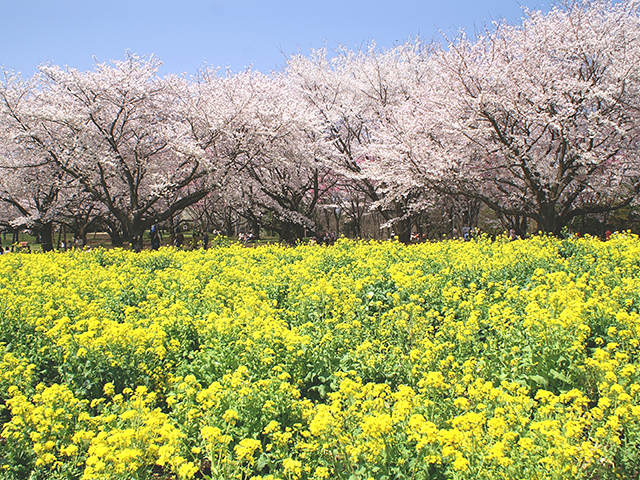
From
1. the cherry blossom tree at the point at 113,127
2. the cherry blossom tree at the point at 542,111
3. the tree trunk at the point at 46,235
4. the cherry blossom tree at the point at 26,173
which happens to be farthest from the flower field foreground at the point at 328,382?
the tree trunk at the point at 46,235

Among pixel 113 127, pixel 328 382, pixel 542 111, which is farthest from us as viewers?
pixel 113 127

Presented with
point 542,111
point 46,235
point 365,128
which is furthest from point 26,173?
point 542,111

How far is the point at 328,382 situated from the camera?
15.9ft

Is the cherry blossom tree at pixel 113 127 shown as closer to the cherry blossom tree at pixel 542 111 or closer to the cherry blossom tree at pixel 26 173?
the cherry blossom tree at pixel 26 173

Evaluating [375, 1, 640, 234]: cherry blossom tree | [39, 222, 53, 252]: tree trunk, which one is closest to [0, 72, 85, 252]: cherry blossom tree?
[39, 222, 53, 252]: tree trunk

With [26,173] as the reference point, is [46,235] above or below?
below

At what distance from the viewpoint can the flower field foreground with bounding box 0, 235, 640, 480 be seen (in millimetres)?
3070

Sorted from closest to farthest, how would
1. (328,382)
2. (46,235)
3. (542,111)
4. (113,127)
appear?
(328,382) → (542,111) → (113,127) → (46,235)

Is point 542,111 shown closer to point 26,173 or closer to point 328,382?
point 328,382

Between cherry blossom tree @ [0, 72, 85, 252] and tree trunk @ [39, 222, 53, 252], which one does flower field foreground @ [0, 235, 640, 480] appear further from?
tree trunk @ [39, 222, 53, 252]

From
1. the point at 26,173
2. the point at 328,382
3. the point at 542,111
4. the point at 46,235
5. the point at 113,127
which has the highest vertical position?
the point at 113,127

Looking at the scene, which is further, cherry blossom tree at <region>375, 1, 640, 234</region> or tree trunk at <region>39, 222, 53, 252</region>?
tree trunk at <region>39, 222, 53, 252</region>

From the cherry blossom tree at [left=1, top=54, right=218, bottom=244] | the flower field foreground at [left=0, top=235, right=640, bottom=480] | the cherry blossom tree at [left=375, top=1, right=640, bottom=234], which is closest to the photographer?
the flower field foreground at [left=0, top=235, right=640, bottom=480]

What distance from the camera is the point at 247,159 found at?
23031mm
